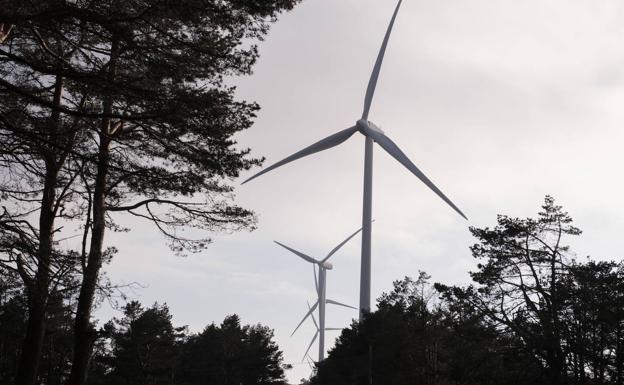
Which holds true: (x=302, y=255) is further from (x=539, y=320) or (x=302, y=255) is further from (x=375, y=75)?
(x=539, y=320)

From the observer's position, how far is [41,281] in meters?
16.1

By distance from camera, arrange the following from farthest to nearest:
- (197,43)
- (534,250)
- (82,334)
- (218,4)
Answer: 1. (534,250)
2. (82,334)
3. (197,43)
4. (218,4)

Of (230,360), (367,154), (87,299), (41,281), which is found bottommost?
(41,281)

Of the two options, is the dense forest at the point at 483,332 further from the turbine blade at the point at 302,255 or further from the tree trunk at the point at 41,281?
the turbine blade at the point at 302,255

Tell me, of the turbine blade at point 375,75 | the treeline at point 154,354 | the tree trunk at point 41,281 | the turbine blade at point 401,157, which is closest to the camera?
the tree trunk at point 41,281

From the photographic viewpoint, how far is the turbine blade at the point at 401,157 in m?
43.8

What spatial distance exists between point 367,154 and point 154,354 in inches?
1308

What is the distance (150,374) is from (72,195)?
50543mm

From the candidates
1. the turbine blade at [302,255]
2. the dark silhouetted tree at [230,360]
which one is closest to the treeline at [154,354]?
the dark silhouetted tree at [230,360]

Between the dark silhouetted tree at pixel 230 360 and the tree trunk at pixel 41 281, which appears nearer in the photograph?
the tree trunk at pixel 41 281

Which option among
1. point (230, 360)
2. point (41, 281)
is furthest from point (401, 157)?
point (230, 360)

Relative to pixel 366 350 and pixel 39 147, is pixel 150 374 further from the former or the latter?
pixel 39 147

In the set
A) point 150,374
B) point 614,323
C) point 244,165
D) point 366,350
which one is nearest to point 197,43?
point 244,165

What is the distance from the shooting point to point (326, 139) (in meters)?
52.0
